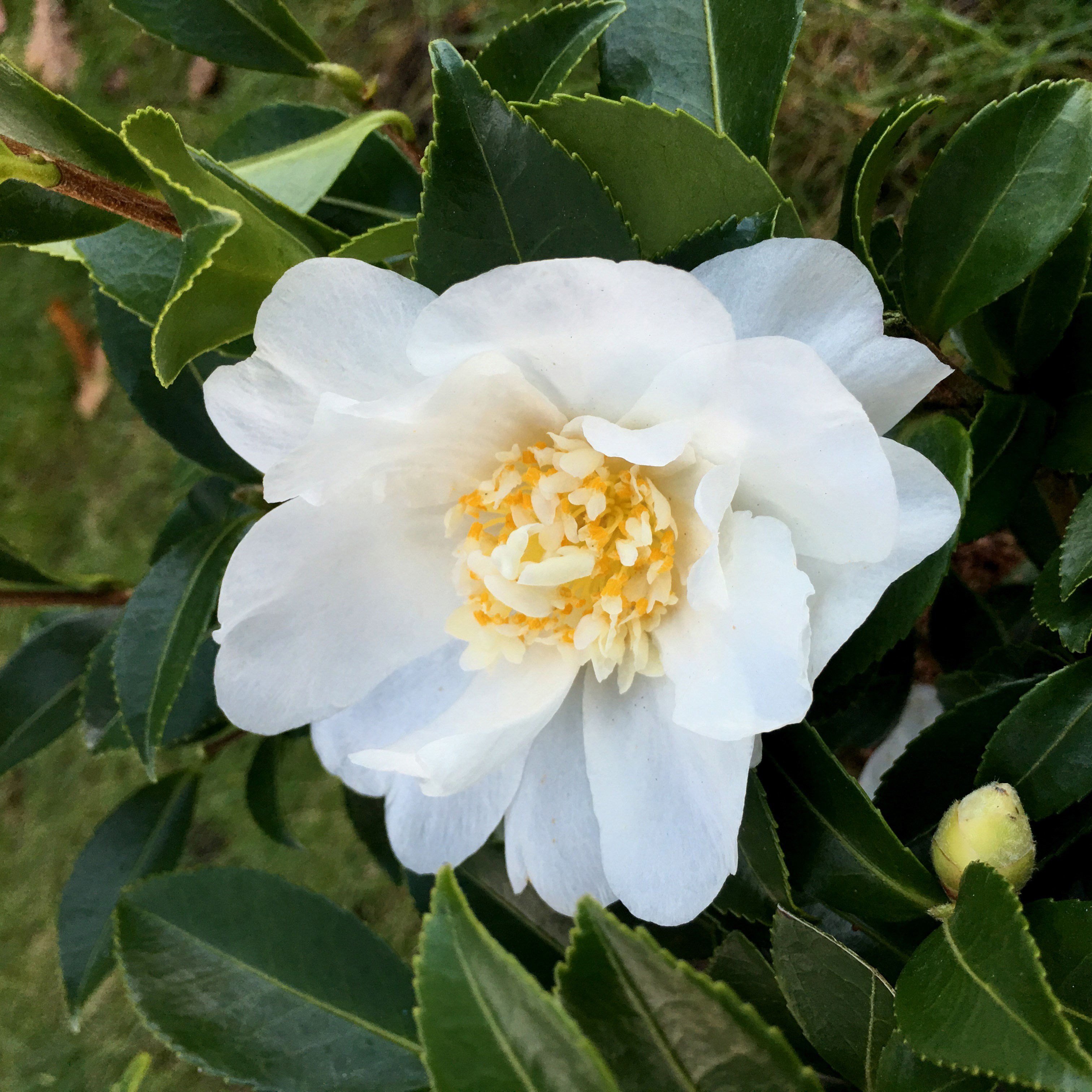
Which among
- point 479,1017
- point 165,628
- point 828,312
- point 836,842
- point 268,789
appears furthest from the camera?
point 268,789

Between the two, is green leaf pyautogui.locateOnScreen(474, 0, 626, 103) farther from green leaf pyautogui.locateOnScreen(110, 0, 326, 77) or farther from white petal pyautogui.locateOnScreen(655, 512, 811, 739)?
white petal pyautogui.locateOnScreen(655, 512, 811, 739)

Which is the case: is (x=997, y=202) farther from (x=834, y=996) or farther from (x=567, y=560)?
(x=834, y=996)

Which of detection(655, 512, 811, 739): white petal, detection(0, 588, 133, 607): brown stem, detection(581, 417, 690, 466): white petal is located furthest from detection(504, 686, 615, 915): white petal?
detection(0, 588, 133, 607): brown stem

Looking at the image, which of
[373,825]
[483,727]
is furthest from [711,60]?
[373,825]

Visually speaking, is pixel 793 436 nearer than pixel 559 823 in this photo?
Yes

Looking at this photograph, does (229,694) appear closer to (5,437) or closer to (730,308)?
(730,308)

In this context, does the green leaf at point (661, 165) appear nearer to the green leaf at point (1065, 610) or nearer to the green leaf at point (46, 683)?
the green leaf at point (1065, 610)
